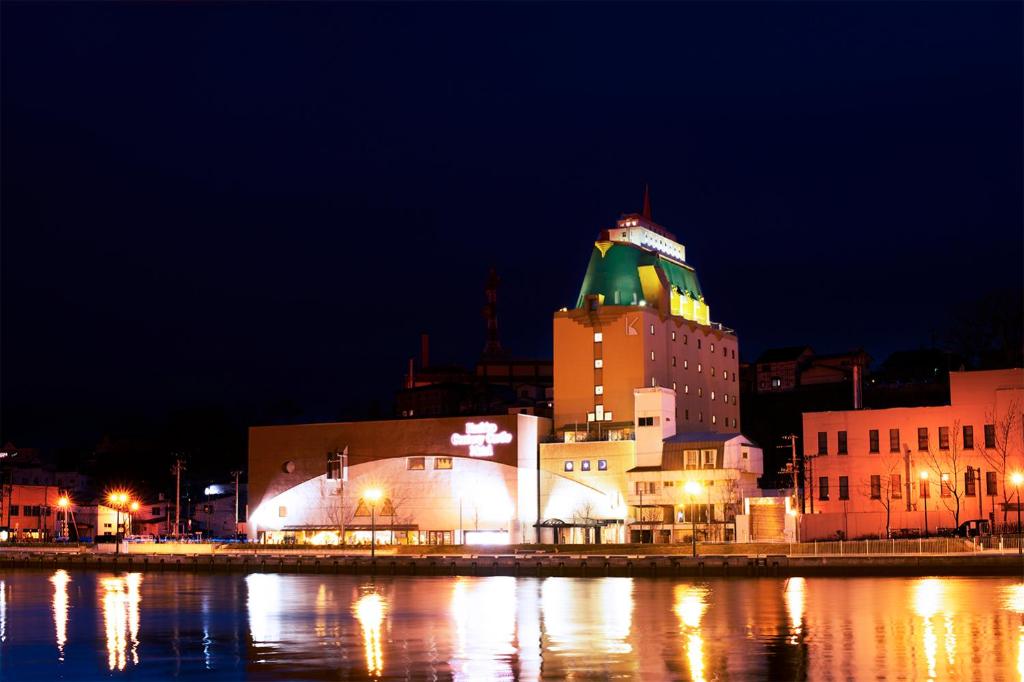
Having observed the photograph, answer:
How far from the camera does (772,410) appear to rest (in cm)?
15862

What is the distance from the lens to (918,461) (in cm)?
9306

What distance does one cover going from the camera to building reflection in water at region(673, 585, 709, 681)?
3369cm

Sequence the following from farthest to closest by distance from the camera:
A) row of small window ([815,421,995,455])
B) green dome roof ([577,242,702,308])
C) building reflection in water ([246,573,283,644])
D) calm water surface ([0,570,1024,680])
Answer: green dome roof ([577,242,702,308]) → row of small window ([815,421,995,455]) → building reflection in water ([246,573,283,644]) → calm water surface ([0,570,1024,680])

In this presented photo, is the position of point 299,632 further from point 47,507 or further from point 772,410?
point 772,410

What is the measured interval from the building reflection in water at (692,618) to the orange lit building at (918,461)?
113 feet

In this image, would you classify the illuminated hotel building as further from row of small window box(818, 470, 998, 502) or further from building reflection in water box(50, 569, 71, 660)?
building reflection in water box(50, 569, 71, 660)

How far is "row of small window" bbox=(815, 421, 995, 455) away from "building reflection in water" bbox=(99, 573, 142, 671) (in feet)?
162

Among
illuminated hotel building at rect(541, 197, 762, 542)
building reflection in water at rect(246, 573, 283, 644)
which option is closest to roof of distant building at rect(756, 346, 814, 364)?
illuminated hotel building at rect(541, 197, 762, 542)

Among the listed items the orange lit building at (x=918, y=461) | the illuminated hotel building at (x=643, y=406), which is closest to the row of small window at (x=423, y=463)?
the illuminated hotel building at (x=643, y=406)

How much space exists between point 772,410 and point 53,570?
91750 mm

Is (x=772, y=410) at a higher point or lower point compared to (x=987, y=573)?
higher

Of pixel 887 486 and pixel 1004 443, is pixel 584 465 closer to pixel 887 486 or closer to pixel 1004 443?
pixel 887 486

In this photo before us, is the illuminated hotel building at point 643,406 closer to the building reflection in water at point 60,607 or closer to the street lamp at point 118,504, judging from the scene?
the street lamp at point 118,504

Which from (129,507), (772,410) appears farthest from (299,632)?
(772,410)
